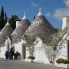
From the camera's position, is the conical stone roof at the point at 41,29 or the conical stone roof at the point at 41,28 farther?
the conical stone roof at the point at 41,28

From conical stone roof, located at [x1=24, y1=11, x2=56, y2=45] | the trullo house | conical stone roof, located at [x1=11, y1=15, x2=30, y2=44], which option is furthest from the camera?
conical stone roof, located at [x1=11, y1=15, x2=30, y2=44]

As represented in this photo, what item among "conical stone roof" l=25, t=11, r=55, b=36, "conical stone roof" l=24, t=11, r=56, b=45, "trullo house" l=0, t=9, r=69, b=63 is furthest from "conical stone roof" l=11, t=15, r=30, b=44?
"conical stone roof" l=25, t=11, r=55, b=36

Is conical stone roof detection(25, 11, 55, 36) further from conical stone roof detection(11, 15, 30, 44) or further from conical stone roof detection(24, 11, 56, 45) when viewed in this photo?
conical stone roof detection(11, 15, 30, 44)

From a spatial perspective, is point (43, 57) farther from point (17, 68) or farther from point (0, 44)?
point (0, 44)

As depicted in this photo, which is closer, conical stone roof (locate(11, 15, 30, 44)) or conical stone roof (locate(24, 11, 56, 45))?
conical stone roof (locate(24, 11, 56, 45))

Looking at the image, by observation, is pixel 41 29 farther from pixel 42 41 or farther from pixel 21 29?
pixel 21 29

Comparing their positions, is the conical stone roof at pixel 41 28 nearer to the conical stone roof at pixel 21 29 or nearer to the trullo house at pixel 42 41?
the trullo house at pixel 42 41

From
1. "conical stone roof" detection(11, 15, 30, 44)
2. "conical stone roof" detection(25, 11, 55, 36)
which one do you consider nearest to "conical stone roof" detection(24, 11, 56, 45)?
"conical stone roof" detection(25, 11, 55, 36)

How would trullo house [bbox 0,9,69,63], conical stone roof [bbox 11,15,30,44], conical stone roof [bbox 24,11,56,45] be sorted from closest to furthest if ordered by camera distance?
trullo house [bbox 0,9,69,63] → conical stone roof [bbox 24,11,56,45] → conical stone roof [bbox 11,15,30,44]

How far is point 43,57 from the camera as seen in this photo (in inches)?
1324

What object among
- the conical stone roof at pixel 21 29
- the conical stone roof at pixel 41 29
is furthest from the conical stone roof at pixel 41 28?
the conical stone roof at pixel 21 29

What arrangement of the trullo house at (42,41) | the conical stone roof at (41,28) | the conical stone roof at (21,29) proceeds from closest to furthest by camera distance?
the trullo house at (42,41)
the conical stone roof at (41,28)
the conical stone roof at (21,29)

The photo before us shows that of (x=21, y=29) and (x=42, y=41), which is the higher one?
(x=21, y=29)

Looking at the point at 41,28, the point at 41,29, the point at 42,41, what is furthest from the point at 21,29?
the point at 42,41
